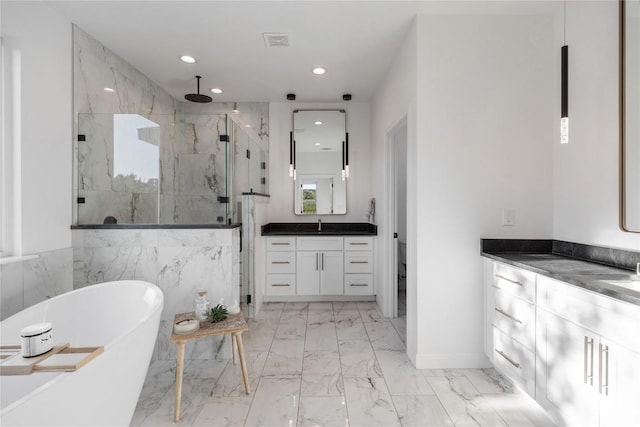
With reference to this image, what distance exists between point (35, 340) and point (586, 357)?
2390 millimetres

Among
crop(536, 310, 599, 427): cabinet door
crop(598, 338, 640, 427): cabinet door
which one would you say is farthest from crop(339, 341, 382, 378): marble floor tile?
crop(598, 338, 640, 427): cabinet door

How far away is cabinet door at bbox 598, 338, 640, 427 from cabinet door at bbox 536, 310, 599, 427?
0.12ft

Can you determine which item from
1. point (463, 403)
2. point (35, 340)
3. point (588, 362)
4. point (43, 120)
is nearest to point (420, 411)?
point (463, 403)

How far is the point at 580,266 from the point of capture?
1843 mm

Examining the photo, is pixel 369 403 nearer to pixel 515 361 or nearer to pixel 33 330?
pixel 515 361

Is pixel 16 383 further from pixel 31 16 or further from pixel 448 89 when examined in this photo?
pixel 448 89

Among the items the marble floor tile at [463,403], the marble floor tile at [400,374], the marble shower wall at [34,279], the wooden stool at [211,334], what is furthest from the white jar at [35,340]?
the marble floor tile at [463,403]

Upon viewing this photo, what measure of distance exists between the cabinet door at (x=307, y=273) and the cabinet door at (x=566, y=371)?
265cm

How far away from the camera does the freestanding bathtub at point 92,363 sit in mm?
1060

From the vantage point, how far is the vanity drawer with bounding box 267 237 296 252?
4039mm

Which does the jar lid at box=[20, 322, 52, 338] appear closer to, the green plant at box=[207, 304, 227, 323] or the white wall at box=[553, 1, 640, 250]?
the green plant at box=[207, 304, 227, 323]

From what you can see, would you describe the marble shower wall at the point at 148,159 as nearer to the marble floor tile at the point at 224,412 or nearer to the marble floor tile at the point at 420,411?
the marble floor tile at the point at 224,412

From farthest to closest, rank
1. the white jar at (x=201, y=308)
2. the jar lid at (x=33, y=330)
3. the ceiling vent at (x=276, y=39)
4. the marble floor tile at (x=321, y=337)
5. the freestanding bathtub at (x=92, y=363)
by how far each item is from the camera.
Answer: the marble floor tile at (x=321, y=337) → the ceiling vent at (x=276, y=39) → the white jar at (x=201, y=308) → the jar lid at (x=33, y=330) → the freestanding bathtub at (x=92, y=363)

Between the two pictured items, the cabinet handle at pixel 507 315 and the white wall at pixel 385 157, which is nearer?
the cabinet handle at pixel 507 315
